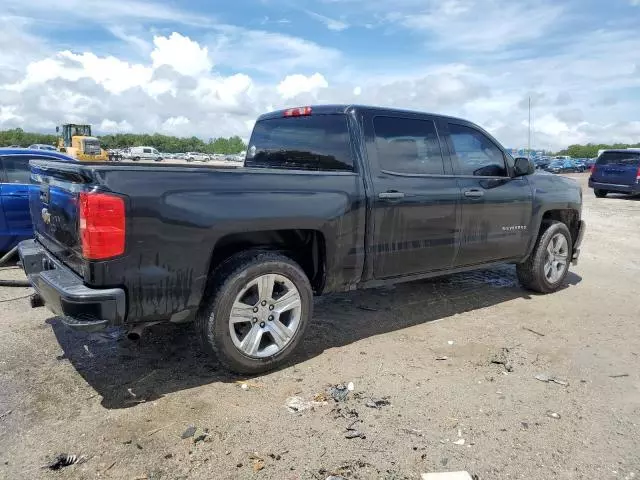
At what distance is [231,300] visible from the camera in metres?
3.43

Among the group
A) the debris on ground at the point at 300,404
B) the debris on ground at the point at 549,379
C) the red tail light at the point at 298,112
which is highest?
the red tail light at the point at 298,112

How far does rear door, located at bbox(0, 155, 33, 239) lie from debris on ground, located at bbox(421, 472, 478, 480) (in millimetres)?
Answer: 5968

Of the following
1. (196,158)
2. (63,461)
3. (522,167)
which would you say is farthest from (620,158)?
(196,158)

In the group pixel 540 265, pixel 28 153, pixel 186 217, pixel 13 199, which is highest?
pixel 28 153

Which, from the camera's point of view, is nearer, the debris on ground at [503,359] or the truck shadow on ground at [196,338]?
the truck shadow on ground at [196,338]

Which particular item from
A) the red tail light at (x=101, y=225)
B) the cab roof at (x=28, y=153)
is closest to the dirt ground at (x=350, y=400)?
the red tail light at (x=101, y=225)

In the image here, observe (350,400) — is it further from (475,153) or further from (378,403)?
(475,153)

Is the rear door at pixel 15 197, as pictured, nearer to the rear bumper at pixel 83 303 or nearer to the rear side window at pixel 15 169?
the rear side window at pixel 15 169

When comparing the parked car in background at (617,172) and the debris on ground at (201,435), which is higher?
the parked car in background at (617,172)

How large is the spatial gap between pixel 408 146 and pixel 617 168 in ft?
53.2

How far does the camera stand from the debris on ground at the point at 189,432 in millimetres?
2912

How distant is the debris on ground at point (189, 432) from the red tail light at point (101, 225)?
42.7 inches

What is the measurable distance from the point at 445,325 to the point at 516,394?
141cm

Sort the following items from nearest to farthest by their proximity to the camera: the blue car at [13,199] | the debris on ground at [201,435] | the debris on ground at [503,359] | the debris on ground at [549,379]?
the debris on ground at [201,435], the debris on ground at [549,379], the debris on ground at [503,359], the blue car at [13,199]
